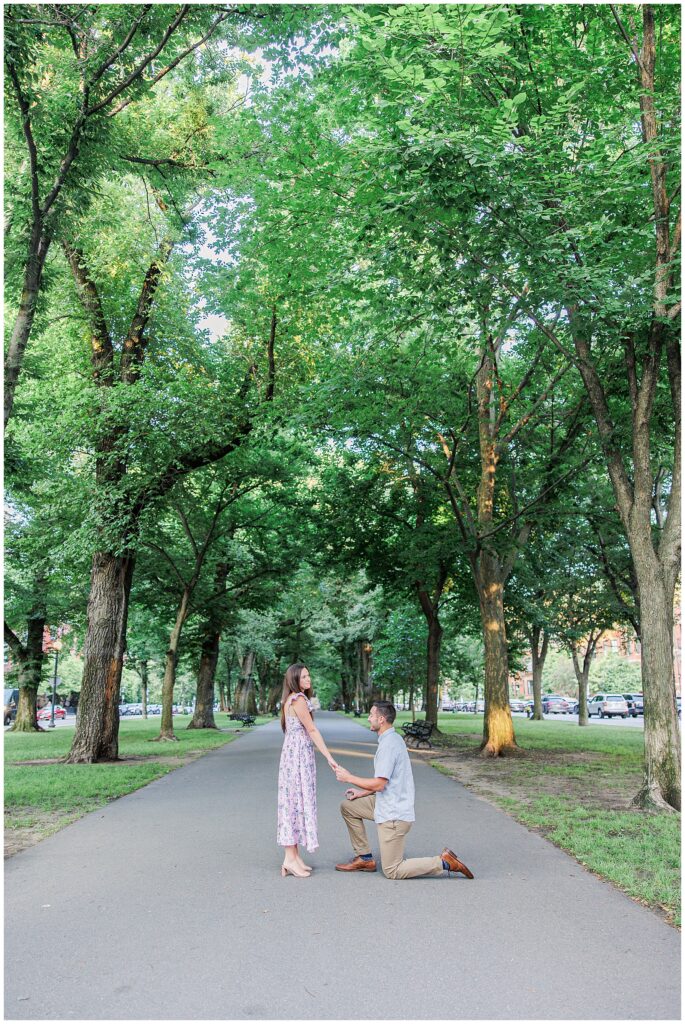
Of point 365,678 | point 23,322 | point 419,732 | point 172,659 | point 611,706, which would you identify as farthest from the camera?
point 611,706

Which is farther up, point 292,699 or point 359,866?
point 292,699

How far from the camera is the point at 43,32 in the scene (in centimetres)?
986

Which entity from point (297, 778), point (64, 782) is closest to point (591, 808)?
point (297, 778)

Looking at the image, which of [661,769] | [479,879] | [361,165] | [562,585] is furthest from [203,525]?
[479,879]

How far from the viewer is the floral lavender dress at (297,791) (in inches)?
269

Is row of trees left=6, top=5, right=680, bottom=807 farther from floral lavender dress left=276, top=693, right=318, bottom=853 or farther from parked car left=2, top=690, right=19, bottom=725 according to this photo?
parked car left=2, top=690, right=19, bottom=725

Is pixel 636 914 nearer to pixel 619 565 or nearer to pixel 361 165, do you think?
pixel 361 165

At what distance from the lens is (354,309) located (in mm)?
15711

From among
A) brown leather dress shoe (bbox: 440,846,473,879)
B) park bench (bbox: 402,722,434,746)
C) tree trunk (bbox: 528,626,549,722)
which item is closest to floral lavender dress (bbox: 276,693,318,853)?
brown leather dress shoe (bbox: 440,846,473,879)

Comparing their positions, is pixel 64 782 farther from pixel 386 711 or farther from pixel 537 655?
pixel 537 655

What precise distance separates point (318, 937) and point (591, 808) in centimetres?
636

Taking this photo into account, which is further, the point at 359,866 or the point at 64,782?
the point at 64,782

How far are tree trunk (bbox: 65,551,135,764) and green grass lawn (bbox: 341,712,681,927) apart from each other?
702cm

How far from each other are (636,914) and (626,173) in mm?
8099
